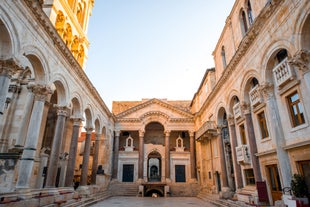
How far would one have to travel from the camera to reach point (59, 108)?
13.1m

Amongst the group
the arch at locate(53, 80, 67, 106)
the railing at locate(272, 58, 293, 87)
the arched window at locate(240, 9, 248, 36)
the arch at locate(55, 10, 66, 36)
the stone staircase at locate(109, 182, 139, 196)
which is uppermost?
the arch at locate(55, 10, 66, 36)

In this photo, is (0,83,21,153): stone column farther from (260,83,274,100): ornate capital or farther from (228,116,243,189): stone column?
(260,83,274,100): ornate capital

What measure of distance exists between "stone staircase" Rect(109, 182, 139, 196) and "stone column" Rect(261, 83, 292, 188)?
16372 mm

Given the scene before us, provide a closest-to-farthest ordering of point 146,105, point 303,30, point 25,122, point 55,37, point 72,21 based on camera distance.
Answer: point 303,30, point 55,37, point 25,122, point 72,21, point 146,105

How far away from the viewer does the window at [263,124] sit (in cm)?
1087

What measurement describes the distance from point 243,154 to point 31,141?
11726 mm

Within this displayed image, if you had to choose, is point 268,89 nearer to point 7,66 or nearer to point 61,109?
point 7,66

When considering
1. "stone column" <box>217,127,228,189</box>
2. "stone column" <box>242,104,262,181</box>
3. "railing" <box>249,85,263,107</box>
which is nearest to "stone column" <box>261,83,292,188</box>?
"railing" <box>249,85,263,107</box>

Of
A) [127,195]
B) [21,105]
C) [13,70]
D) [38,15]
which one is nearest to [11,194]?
[13,70]

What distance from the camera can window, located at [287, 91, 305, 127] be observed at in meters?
8.27

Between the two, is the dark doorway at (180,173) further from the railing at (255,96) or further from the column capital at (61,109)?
the column capital at (61,109)

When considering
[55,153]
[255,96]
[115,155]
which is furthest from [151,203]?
[115,155]

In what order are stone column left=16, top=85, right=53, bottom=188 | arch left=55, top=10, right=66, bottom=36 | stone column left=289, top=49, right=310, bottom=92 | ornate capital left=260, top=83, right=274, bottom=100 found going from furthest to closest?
arch left=55, top=10, right=66, bottom=36, ornate capital left=260, top=83, right=274, bottom=100, stone column left=16, top=85, right=53, bottom=188, stone column left=289, top=49, right=310, bottom=92

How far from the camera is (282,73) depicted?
29.5 feet
